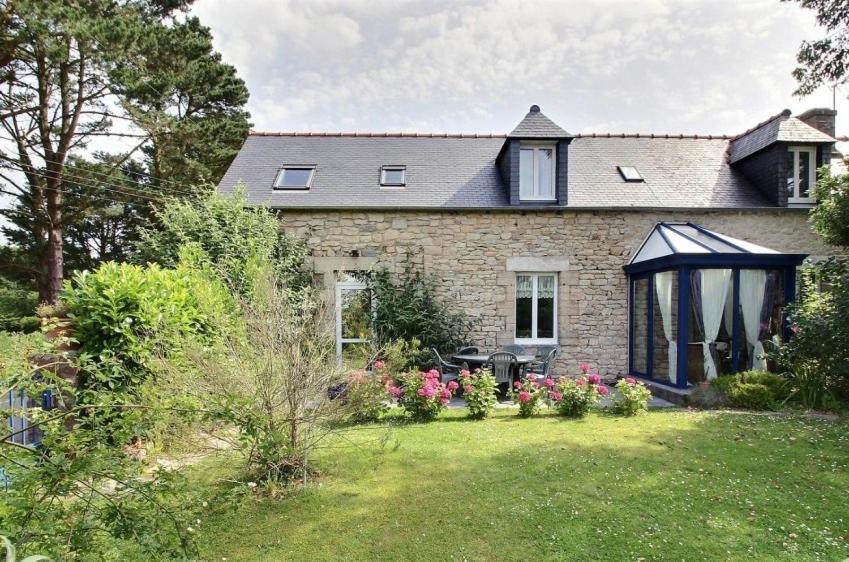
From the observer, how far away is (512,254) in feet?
33.0

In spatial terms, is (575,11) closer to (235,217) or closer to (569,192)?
(569,192)

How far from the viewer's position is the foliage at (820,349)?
6859mm

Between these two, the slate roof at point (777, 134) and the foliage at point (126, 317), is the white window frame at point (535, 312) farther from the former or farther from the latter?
the foliage at point (126, 317)

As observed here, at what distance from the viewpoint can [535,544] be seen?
333 cm

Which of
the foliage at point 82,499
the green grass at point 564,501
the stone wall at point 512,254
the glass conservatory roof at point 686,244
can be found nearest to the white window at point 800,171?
the stone wall at point 512,254

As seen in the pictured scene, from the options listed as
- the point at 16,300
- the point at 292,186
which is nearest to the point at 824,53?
the point at 292,186

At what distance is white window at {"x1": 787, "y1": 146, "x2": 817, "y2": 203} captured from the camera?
1038 centimetres

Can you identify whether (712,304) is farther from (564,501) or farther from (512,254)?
(564,501)

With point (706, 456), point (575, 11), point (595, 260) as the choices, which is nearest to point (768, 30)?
point (575, 11)

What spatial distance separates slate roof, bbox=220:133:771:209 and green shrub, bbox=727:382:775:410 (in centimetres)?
443

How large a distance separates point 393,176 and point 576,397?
701cm

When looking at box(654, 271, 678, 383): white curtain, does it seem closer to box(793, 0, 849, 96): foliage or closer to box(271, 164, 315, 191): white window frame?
box(793, 0, 849, 96): foliage

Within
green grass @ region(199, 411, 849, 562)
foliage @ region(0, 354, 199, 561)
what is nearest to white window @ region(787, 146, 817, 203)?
green grass @ region(199, 411, 849, 562)

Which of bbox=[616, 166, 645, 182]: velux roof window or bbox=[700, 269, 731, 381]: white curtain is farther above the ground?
bbox=[616, 166, 645, 182]: velux roof window
